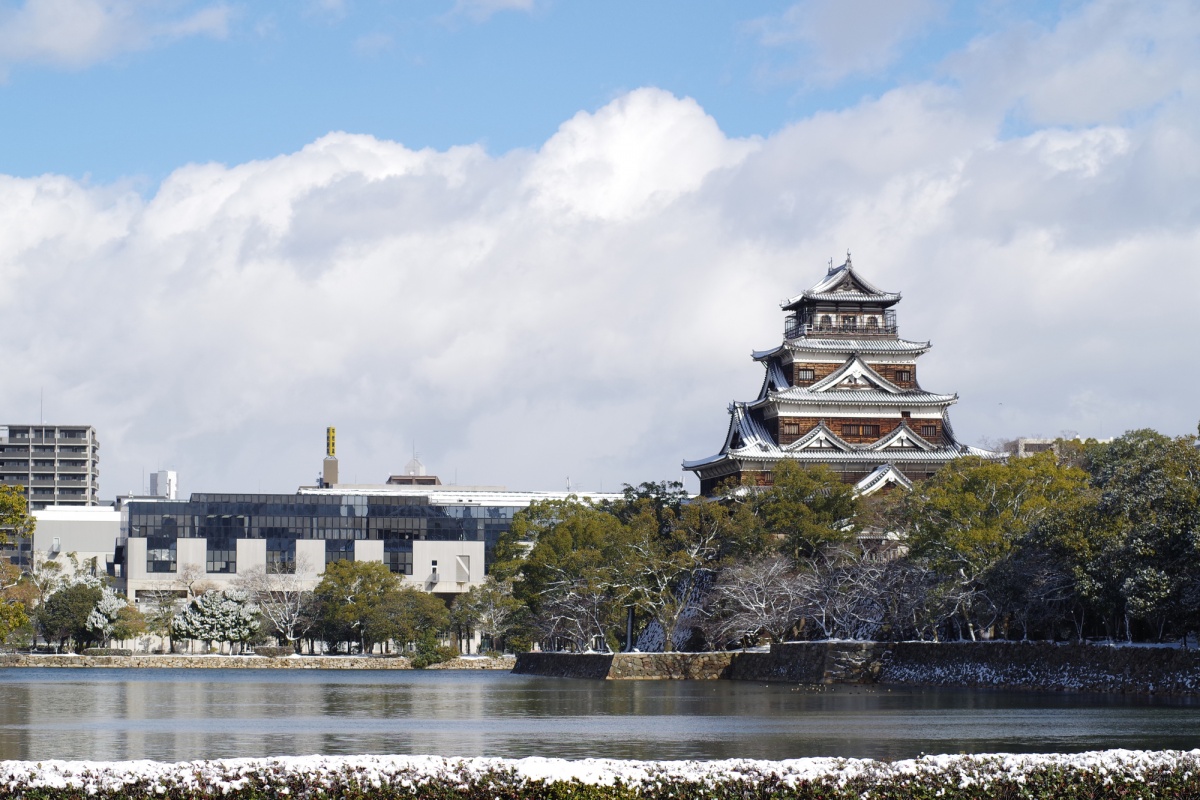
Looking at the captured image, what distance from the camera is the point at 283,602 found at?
11062 cm

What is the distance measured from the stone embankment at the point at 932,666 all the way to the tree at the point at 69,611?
41.2m

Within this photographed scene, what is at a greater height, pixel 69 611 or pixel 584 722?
pixel 69 611

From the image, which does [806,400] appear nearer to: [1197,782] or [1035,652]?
[1035,652]

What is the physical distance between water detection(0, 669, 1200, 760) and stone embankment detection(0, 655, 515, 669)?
3864cm

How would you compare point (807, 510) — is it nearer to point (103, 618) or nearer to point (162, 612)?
point (103, 618)

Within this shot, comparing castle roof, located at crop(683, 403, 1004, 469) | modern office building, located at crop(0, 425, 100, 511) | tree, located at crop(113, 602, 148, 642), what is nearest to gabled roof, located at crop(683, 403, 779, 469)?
castle roof, located at crop(683, 403, 1004, 469)

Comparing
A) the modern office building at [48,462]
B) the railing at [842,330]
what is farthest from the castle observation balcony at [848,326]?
the modern office building at [48,462]

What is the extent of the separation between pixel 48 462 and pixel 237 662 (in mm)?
85379

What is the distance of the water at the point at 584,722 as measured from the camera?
3027 cm

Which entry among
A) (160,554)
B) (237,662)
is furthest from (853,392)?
(160,554)

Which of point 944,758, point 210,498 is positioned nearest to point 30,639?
point 210,498

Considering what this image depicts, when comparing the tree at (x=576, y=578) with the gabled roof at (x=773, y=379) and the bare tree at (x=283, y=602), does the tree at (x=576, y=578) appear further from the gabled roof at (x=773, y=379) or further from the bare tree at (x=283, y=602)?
the bare tree at (x=283, y=602)

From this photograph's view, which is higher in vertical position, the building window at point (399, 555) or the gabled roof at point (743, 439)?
the gabled roof at point (743, 439)

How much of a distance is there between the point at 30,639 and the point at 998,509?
73.3m
